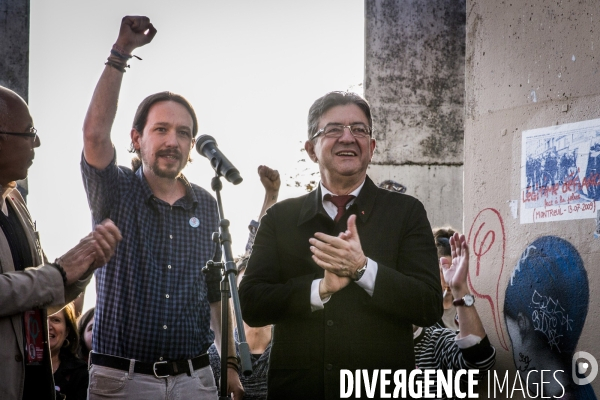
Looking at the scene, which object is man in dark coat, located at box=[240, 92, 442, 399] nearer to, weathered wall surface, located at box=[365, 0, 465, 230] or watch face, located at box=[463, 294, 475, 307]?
watch face, located at box=[463, 294, 475, 307]

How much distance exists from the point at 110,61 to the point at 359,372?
1.88 m

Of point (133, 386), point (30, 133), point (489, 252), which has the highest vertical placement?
point (30, 133)

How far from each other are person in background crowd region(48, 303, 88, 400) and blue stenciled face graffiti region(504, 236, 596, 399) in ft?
10.5

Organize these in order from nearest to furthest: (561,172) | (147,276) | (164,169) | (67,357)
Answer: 1. (147,276)
2. (164,169)
3. (561,172)
4. (67,357)

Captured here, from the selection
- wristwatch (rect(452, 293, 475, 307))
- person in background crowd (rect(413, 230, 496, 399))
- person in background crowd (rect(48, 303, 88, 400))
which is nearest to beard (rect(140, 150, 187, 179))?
person in background crowd (rect(413, 230, 496, 399))

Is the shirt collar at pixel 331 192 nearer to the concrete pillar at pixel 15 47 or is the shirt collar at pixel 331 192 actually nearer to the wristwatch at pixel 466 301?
the wristwatch at pixel 466 301

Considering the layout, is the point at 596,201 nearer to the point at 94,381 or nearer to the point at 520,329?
the point at 520,329

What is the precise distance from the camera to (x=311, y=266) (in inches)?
137

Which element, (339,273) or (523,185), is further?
(523,185)

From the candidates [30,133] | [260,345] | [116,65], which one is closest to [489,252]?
[260,345]

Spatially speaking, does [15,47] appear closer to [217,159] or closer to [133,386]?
[217,159]

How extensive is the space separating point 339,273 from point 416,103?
10360mm

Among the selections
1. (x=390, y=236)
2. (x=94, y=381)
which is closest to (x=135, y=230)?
(x=94, y=381)

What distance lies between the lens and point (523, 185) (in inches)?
192
